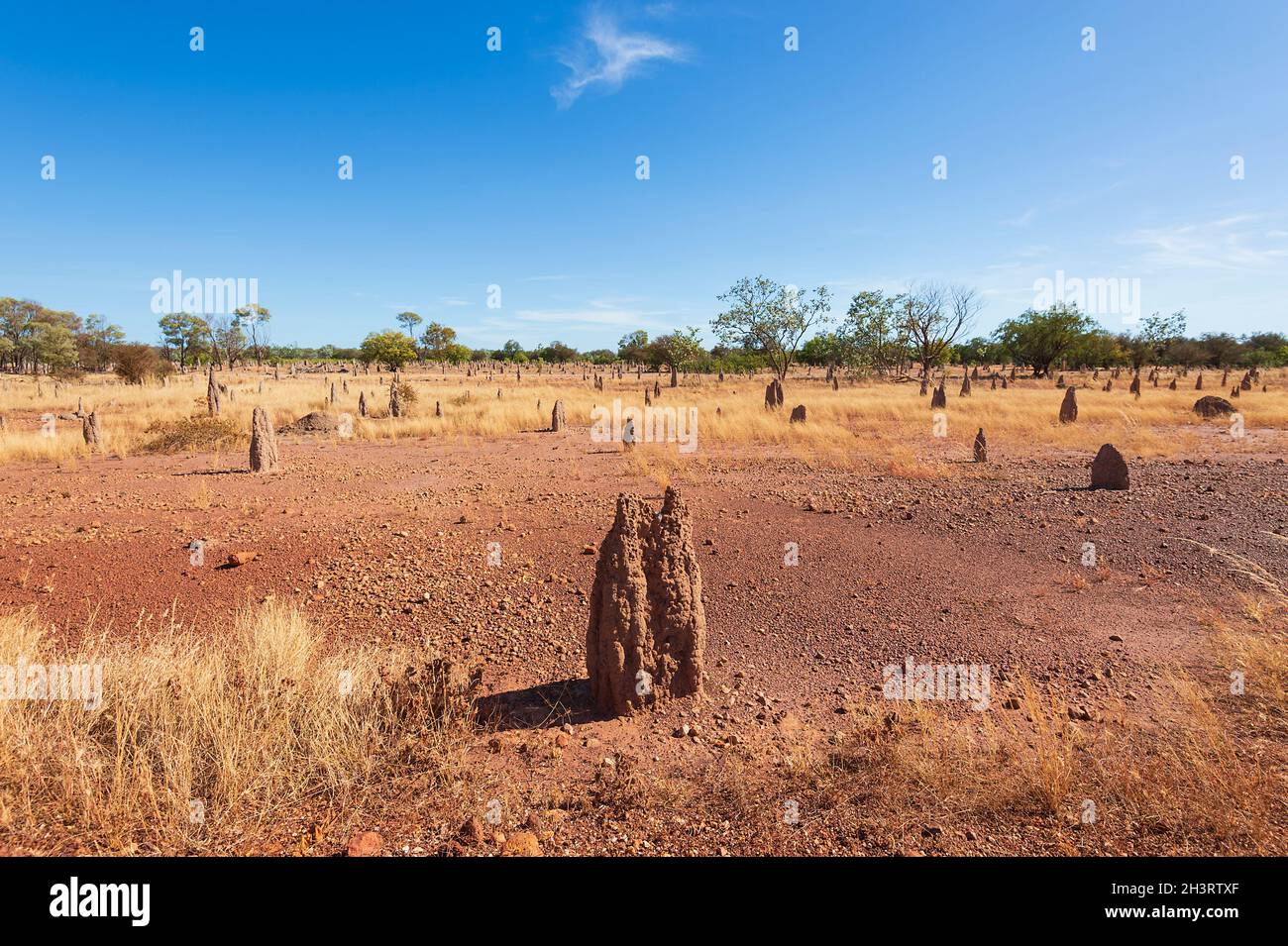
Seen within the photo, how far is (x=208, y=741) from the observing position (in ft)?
10.1

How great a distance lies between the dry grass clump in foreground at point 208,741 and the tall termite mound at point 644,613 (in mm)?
919

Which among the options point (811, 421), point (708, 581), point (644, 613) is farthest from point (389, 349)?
point (644, 613)

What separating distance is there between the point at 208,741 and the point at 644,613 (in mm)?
2440

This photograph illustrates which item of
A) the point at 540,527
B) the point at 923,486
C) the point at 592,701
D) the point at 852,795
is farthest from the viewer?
the point at 923,486

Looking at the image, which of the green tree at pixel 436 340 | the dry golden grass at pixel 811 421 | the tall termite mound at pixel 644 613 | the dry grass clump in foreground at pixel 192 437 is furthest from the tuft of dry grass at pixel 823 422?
the green tree at pixel 436 340

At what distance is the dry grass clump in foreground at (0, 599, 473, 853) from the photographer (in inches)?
100

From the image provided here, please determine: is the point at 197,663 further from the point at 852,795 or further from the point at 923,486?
the point at 923,486

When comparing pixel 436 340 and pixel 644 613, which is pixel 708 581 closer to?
pixel 644 613

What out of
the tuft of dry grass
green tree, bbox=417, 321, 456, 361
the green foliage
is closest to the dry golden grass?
the tuft of dry grass

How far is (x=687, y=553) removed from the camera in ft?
13.5

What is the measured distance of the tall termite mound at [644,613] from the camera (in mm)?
3812
